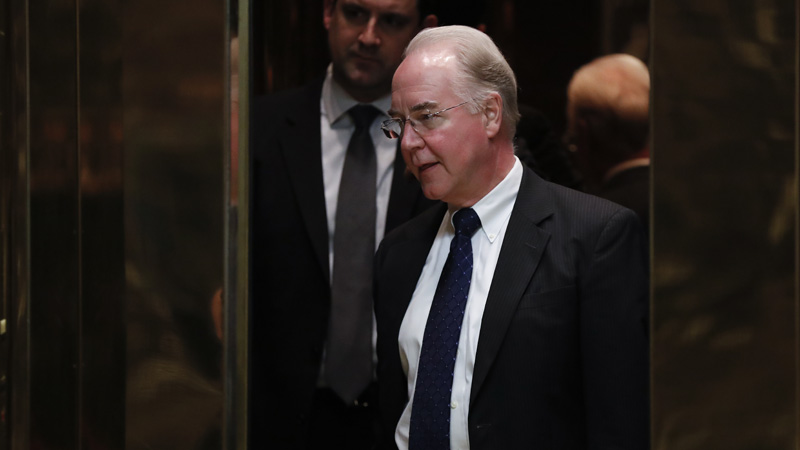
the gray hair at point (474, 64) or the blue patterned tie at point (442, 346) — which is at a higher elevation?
the gray hair at point (474, 64)

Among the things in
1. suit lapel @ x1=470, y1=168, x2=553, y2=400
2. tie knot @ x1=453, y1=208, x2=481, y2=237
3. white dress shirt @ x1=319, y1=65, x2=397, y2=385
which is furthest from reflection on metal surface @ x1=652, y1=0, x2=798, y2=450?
white dress shirt @ x1=319, y1=65, x2=397, y2=385

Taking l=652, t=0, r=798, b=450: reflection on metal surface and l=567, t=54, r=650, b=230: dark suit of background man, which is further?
l=567, t=54, r=650, b=230: dark suit of background man

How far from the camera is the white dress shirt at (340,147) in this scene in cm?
243

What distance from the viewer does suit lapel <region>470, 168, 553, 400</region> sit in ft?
6.00

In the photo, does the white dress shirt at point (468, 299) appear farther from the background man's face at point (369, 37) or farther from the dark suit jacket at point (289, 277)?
the background man's face at point (369, 37)

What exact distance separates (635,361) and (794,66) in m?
0.61

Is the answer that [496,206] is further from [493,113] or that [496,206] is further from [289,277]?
[289,277]

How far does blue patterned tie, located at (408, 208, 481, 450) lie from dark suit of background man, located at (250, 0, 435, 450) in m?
0.43

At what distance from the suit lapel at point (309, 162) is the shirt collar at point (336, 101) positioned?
0.9 inches

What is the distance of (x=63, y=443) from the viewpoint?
89.3 inches

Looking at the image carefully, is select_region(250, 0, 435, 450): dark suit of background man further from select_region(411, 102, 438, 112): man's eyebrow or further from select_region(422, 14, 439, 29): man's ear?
select_region(411, 102, 438, 112): man's eyebrow

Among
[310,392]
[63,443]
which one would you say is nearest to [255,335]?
[310,392]

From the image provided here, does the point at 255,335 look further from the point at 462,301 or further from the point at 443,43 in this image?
the point at 443,43

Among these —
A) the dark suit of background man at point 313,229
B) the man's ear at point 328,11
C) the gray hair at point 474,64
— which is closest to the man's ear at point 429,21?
the dark suit of background man at point 313,229
